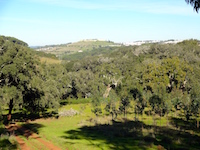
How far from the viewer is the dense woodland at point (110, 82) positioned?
3762 centimetres

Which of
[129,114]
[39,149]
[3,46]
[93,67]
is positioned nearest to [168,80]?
[129,114]

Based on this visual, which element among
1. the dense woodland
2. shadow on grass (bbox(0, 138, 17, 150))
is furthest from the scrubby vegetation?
shadow on grass (bbox(0, 138, 17, 150))

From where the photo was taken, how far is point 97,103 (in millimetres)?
55906

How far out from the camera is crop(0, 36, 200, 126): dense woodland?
123 feet

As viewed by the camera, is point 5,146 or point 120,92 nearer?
point 5,146

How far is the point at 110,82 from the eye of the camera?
108 metres

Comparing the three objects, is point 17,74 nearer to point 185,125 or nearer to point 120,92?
point 185,125

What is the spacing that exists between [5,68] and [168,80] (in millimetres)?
65330

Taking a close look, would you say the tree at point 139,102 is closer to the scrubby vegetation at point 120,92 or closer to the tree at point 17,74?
the scrubby vegetation at point 120,92

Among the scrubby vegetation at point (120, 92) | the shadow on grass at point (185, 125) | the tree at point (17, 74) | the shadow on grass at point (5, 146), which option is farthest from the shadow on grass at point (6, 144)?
the shadow on grass at point (185, 125)

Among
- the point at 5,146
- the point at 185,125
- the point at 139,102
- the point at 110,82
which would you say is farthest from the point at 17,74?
the point at 110,82

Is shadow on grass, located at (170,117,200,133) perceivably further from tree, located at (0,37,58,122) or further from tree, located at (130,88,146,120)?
tree, located at (0,37,58,122)

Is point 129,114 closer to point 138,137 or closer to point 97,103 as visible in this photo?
point 97,103

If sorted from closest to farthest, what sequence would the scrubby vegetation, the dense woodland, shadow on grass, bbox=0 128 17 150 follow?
shadow on grass, bbox=0 128 17 150, the scrubby vegetation, the dense woodland
